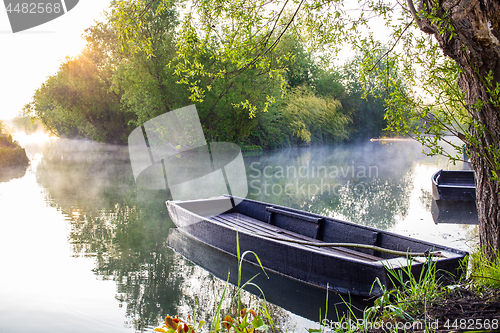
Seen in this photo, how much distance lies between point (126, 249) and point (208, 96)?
13376 millimetres

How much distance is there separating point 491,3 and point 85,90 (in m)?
27.2

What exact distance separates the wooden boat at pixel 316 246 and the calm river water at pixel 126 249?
21 centimetres

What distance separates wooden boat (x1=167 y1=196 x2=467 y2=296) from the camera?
327 centimetres

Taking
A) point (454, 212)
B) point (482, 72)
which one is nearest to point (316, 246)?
point (482, 72)

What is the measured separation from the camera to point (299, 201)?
8578 mm

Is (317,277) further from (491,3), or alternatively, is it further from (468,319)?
(491,3)

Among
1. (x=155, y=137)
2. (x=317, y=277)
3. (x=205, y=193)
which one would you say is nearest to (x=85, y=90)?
(x=155, y=137)

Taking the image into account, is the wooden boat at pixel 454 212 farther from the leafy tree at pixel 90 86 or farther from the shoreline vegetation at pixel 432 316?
the leafy tree at pixel 90 86

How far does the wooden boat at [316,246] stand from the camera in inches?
129

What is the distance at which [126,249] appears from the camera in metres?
5.31

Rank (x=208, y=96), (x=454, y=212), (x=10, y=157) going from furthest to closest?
(x=208, y=96) → (x=10, y=157) → (x=454, y=212)

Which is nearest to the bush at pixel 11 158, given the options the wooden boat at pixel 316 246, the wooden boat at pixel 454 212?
the wooden boat at pixel 316 246

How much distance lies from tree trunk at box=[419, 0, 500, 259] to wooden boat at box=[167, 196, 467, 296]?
2.15ft

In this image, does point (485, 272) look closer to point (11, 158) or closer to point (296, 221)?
point (296, 221)
